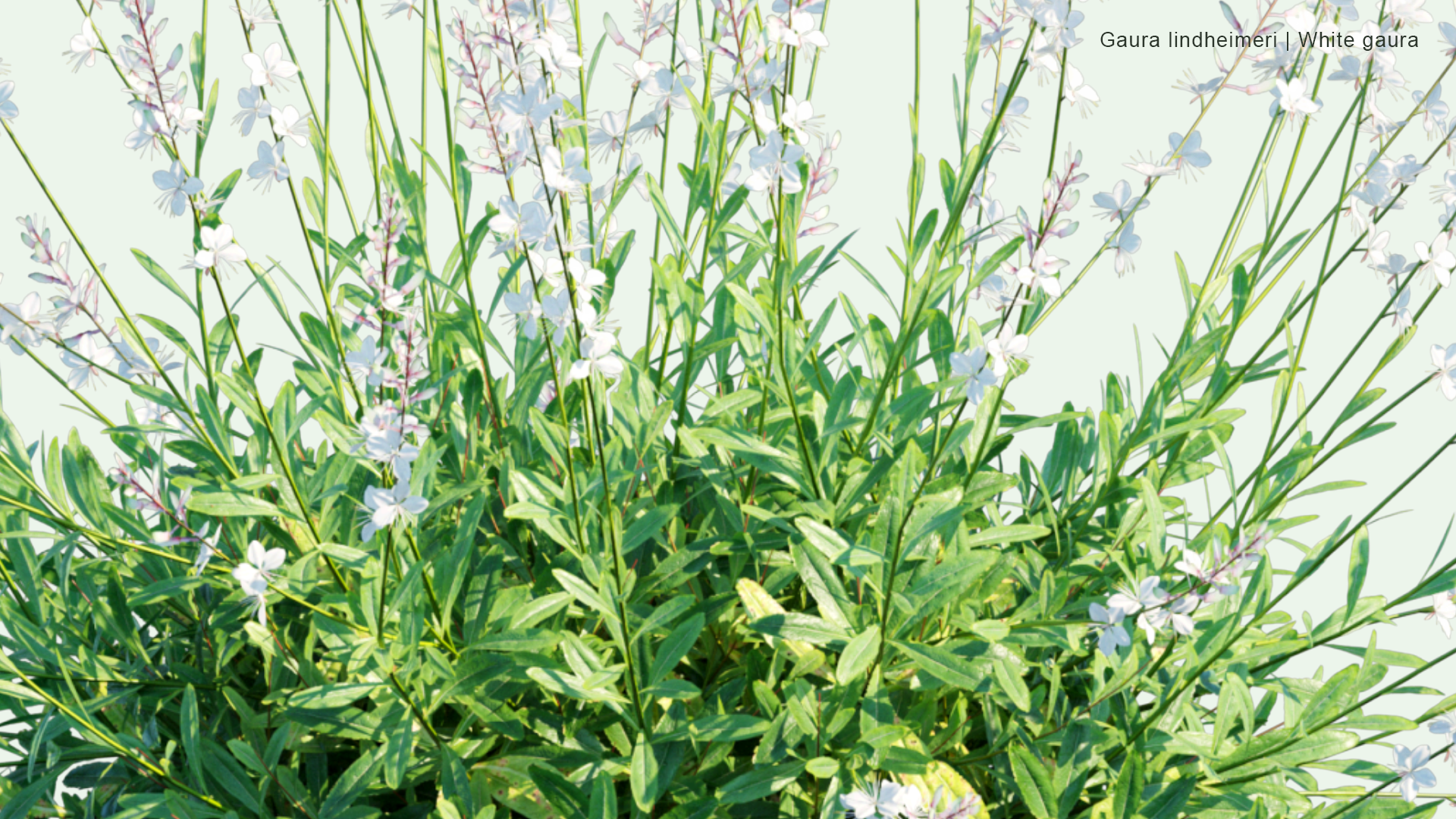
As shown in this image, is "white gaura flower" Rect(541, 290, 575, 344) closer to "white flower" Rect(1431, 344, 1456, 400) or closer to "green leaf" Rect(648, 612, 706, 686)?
"green leaf" Rect(648, 612, 706, 686)

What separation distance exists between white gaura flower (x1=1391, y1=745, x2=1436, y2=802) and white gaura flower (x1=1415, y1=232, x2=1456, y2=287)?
1.73ft

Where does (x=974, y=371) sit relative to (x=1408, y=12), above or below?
below

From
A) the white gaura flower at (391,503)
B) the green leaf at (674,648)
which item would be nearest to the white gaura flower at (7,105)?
the white gaura flower at (391,503)

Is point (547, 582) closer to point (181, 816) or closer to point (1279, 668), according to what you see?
→ point (181, 816)

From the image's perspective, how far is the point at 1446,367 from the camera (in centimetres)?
138

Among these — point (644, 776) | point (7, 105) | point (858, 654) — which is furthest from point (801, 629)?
point (7, 105)

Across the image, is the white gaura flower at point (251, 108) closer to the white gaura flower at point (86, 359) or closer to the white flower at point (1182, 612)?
the white gaura flower at point (86, 359)

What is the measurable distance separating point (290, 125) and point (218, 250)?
0.15 meters

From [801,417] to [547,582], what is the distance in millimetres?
394

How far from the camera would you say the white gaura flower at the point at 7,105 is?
130cm

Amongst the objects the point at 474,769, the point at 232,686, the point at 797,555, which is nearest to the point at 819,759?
the point at 797,555

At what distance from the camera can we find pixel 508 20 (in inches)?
45.4

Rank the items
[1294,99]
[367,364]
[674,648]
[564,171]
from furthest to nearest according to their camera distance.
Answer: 1. [674,648]
2. [1294,99]
3. [367,364]
4. [564,171]

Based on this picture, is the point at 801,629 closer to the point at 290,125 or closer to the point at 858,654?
the point at 858,654
